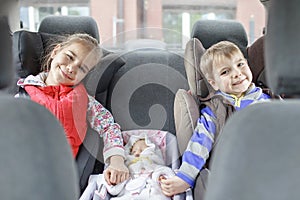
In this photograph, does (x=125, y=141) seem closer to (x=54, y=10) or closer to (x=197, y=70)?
(x=197, y=70)

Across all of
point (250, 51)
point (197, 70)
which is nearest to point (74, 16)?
point (197, 70)

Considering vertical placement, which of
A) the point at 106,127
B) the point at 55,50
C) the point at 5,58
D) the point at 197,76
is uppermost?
the point at 5,58

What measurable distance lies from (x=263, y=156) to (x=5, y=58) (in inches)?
18.8

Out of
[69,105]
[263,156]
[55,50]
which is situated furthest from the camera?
[55,50]

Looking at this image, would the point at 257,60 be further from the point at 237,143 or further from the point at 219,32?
the point at 237,143

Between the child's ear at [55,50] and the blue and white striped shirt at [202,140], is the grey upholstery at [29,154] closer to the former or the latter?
the blue and white striped shirt at [202,140]

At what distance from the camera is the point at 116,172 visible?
1856 millimetres

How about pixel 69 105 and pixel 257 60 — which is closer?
pixel 69 105

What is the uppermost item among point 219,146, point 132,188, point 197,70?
point 219,146

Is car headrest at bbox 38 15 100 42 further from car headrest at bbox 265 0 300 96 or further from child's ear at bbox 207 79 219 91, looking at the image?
car headrest at bbox 265 0 300 96

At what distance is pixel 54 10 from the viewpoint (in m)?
2.60

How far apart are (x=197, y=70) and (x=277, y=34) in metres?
1.33

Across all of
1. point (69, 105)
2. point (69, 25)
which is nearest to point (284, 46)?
point (69, 105)

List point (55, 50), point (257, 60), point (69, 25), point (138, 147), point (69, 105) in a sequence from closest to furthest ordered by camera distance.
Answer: point (69, 105) → point (138, 147) → point (55, 50) → point (257, 60) → point (69, 25)
